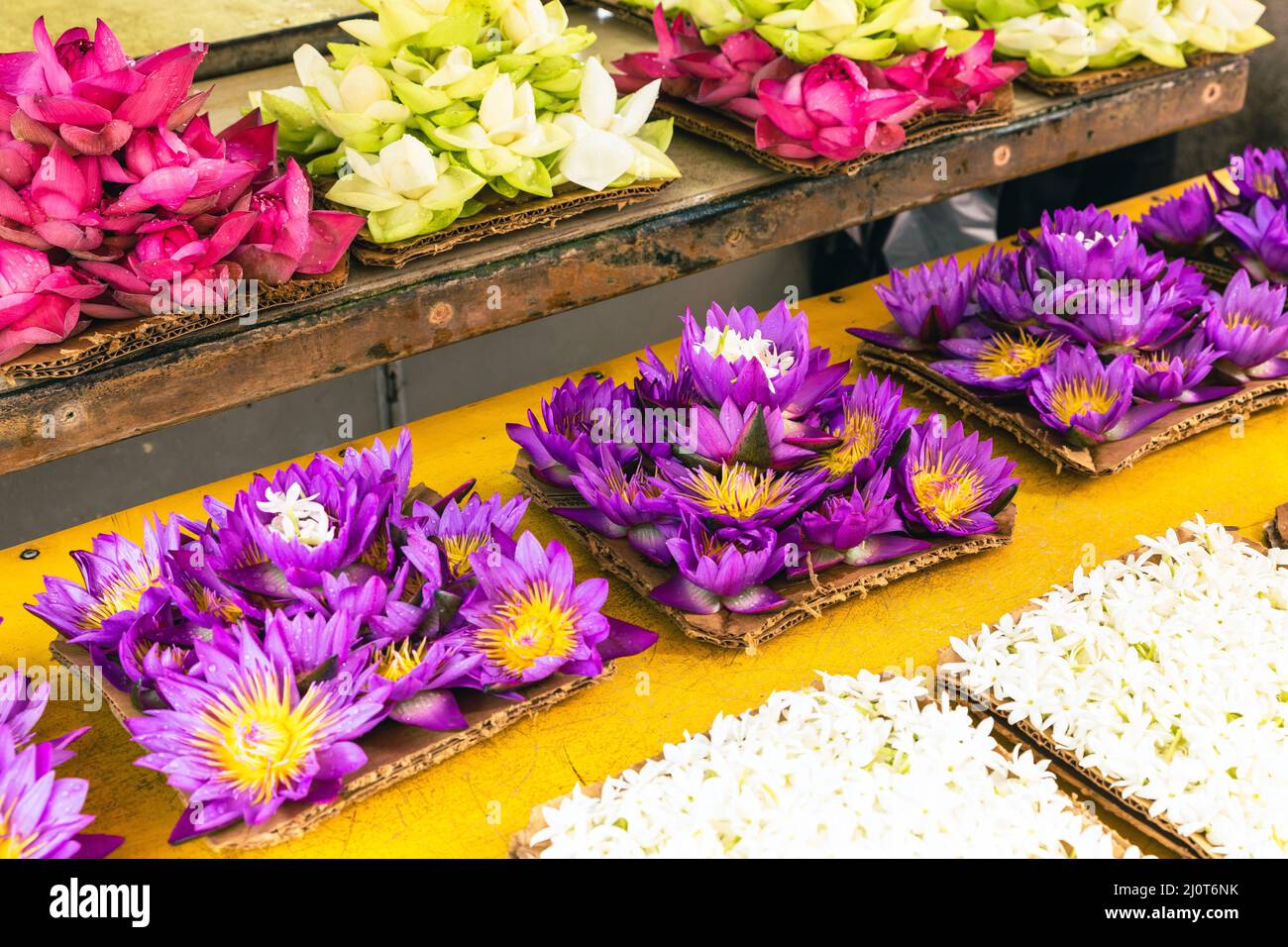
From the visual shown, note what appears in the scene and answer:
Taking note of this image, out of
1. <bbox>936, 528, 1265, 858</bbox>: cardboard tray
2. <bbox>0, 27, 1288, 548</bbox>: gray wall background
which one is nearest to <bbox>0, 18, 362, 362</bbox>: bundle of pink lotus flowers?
<bbox>936, 528, 1265, 858</bbox>: cardboard tray

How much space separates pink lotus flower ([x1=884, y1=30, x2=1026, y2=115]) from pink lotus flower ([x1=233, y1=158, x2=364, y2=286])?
77 cm

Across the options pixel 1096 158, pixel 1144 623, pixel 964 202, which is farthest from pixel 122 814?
pixel 964 202

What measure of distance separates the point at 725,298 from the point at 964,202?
1.39 meters

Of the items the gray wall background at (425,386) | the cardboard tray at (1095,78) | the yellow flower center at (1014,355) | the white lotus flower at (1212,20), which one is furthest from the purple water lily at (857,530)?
the gray wall background at (425,386)

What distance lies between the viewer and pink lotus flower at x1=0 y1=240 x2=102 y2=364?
1.21 meters

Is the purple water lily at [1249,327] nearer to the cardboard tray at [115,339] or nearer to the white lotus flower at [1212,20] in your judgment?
the white lotus flower at [1212,20]

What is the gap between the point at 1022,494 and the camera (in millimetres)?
1388

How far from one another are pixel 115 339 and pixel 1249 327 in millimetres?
1261

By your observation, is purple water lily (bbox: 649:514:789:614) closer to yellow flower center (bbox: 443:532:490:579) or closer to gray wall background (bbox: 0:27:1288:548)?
yellow flower center (bbox: 443:532:490:579)

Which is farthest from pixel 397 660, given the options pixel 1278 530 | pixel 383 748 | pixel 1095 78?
pixel 1095 78

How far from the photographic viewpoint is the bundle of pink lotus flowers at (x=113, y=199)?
47.8 inches

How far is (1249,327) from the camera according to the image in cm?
147

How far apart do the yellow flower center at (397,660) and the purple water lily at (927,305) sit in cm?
76
